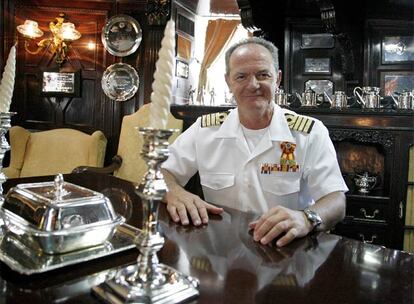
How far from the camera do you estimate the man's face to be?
1.81m

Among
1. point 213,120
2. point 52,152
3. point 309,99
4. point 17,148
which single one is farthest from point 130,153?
point 213,120

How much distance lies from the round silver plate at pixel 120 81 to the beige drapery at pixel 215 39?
740 mm

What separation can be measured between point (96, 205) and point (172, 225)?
1.24 feet

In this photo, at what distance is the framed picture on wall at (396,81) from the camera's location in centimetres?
320

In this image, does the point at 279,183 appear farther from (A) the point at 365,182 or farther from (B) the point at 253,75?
(A) the point at 365,182

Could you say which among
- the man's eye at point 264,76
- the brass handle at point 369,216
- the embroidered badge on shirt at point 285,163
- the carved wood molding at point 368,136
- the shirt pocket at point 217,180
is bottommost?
the brass handle at point 369,216

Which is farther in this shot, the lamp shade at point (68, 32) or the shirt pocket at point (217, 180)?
the lamp shade at point (68, 32)

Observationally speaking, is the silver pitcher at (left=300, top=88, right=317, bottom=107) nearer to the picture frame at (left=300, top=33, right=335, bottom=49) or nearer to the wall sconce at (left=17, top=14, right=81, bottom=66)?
the picture frame at (left=300, top=33, right=335, bottom=49)

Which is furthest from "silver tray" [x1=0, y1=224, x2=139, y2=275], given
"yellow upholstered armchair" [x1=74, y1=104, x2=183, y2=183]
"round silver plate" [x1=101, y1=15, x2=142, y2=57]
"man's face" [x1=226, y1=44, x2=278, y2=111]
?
"round silver plate" [x1=101, y1=15, x2=142, y2=57]

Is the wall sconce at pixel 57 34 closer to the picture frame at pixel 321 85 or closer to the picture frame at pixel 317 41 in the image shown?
the picture frame at pixel 317 41

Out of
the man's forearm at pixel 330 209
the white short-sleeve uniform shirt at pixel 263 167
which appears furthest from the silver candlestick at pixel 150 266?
the white short-sleeve uniform shirt at pixel 263 167

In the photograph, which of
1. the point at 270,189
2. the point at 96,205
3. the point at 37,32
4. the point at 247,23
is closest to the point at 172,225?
the point at 96,205

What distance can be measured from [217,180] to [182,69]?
241 cm

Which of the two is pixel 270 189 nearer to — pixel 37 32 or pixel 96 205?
pixel 96 205
